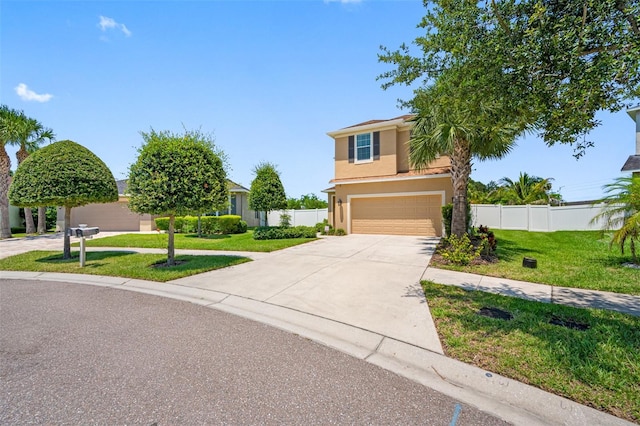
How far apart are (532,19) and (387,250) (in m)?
7.87

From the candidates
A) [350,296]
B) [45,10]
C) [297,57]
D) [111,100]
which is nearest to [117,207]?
[111,100]

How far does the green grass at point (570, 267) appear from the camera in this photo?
569 centimetres

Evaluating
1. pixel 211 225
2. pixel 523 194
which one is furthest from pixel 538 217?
pixel 211 225

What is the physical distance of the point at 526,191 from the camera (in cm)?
2495

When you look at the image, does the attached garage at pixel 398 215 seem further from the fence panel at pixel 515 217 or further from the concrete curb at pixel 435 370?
the concrete curb at pixel 435 370

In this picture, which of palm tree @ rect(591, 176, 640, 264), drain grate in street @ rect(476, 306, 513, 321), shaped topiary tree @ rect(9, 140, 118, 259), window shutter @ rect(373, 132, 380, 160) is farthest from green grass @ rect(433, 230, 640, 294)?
shaped topiary tree @ rect(9, 140, 118, 259)

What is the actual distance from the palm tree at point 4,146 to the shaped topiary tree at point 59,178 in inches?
517

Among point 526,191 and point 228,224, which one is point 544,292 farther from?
point 526,191

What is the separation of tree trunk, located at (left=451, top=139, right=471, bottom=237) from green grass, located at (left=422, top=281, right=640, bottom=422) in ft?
14.6

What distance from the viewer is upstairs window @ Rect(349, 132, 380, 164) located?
1538 centimetres

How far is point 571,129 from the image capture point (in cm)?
324

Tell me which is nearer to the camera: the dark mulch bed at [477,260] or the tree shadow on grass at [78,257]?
the dark mulch bed at [477,260]

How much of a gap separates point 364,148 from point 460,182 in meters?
7.57

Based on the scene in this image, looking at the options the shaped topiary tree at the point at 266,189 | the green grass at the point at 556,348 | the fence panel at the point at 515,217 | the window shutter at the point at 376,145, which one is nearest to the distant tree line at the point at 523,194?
the fence panel at the point at 515,217
